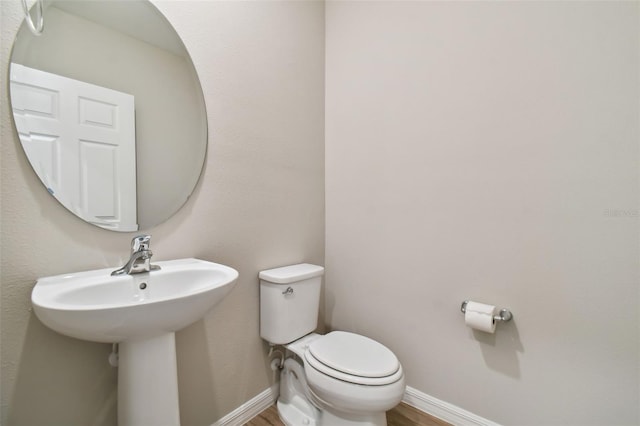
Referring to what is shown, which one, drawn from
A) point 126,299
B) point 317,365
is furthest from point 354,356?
point 126,299

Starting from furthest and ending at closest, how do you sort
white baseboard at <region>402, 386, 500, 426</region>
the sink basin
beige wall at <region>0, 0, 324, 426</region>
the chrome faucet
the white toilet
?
white baseboard at <region>402, 386, 500, 426</region> < the white toilet < the chrome faucet < beige wall at <region>0, 0, 324, 426</region> < the sink basin

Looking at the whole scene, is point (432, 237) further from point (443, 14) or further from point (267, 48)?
point (267, 48)

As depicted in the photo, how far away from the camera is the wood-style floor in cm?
136

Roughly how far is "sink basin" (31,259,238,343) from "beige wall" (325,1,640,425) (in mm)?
994

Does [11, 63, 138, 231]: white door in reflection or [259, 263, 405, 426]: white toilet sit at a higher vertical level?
[11, 63, 138, 231]: white door in reflection

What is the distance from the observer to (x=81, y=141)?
3.09 ft

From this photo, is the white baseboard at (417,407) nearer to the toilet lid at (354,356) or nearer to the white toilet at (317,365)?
the white toilet at (317,365)

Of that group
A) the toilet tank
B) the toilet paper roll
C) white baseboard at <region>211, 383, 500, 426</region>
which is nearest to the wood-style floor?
white baseboard at <region>211, 383, 500, 426</region>

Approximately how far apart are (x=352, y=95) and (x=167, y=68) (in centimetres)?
100

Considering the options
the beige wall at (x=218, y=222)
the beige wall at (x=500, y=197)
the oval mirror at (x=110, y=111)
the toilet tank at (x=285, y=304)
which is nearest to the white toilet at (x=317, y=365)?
the toilet tank at (x=285, y=304)

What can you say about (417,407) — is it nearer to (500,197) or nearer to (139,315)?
(500,197)

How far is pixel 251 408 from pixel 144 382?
0.73m

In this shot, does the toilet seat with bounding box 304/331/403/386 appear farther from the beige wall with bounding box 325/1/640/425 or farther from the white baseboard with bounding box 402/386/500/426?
the white baseboard with bounding box 402/386/500/426

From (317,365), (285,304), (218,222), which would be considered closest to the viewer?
(317,365)
